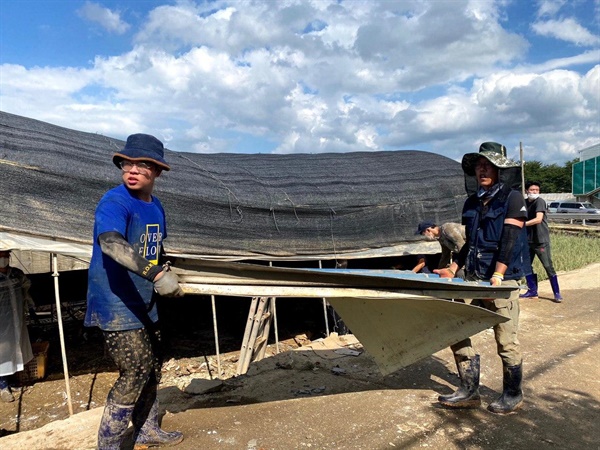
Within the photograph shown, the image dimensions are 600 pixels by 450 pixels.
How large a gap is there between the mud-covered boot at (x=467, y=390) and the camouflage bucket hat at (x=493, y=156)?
1.58 metres

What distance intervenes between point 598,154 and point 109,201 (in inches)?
1643

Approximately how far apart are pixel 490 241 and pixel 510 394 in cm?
123

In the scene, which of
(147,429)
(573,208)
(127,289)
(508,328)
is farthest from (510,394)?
(573,208)

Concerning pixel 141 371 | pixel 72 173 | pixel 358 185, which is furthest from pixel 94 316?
pixel 358 185

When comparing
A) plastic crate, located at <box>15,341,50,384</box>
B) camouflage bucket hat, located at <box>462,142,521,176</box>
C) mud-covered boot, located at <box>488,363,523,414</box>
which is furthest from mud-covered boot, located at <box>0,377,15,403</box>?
camouflage bucket hat, located at <box>462,142,521,176</box>

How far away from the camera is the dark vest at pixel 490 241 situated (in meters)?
3.51

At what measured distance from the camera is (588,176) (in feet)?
118

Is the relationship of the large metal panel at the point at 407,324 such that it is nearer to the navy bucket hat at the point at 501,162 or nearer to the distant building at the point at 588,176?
the navy bucket hat at the point at 501,162

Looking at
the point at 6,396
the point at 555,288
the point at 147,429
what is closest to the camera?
the point at 147,429

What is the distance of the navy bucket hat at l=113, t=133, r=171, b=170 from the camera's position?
261 centimetres

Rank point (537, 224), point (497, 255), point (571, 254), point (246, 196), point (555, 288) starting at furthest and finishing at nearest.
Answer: point (571, 254), point (555, 288), point (537, 224), point (246, 196), point (497, 255)

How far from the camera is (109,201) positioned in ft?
8.19

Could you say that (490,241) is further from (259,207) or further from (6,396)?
(6,396)

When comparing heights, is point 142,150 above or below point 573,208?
above
